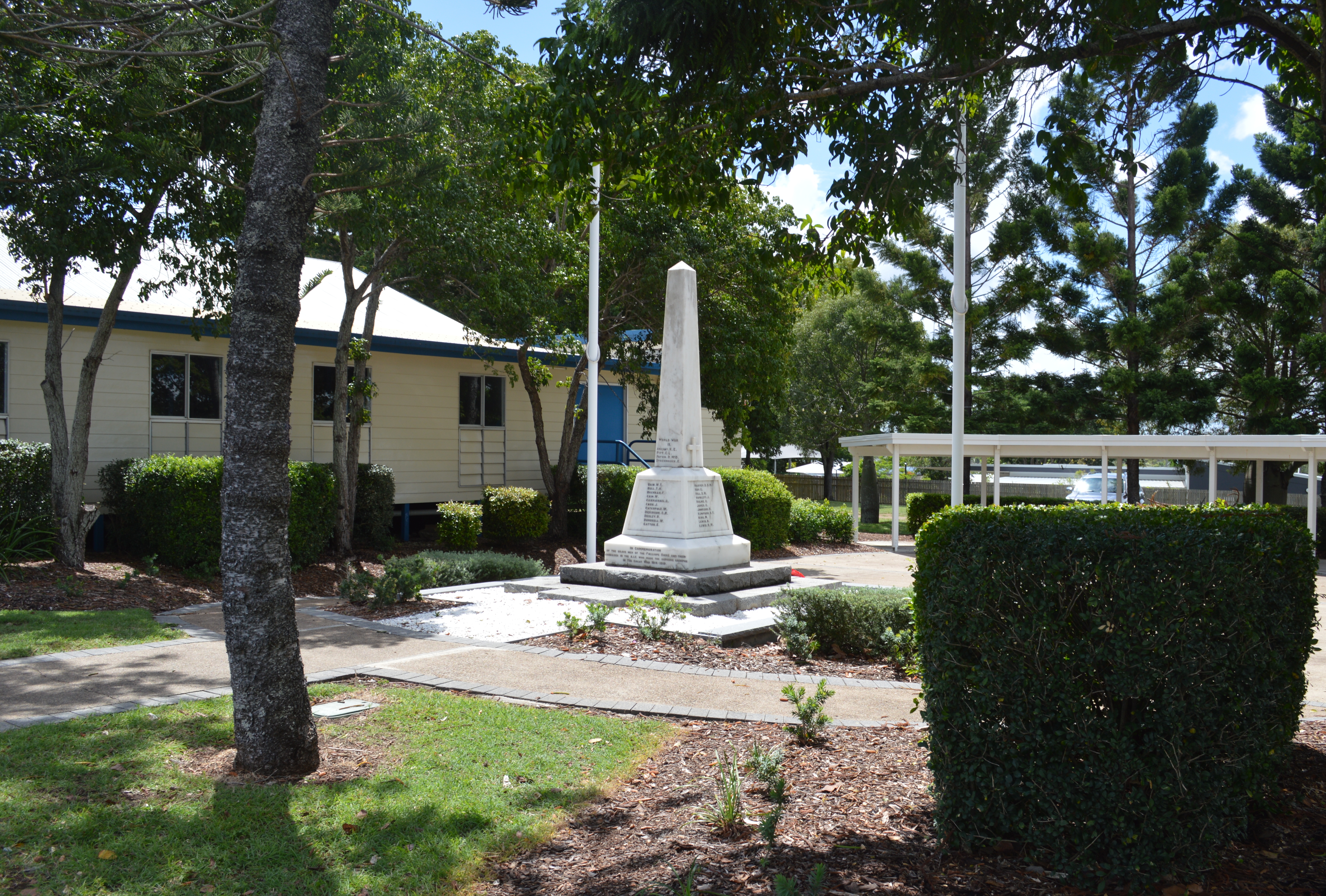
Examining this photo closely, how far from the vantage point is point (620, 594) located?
11133 mm

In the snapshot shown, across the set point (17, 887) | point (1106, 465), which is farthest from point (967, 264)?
point (17, 887)

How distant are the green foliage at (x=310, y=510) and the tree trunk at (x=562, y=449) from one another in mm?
5210

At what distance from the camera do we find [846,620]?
8203 millimetres

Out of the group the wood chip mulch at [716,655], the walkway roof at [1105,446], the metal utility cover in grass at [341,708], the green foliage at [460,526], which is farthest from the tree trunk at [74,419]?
the walkway roof at [1105,446]

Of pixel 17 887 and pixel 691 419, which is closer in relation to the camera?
pixel 17 887

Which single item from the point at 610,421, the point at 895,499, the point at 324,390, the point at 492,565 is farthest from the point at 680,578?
the point at 610,421

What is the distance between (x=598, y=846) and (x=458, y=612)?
6663 mm

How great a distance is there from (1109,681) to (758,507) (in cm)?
→ 1490

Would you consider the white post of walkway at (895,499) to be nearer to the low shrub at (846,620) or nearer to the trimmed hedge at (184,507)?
the trimmed hedge at (184,507)

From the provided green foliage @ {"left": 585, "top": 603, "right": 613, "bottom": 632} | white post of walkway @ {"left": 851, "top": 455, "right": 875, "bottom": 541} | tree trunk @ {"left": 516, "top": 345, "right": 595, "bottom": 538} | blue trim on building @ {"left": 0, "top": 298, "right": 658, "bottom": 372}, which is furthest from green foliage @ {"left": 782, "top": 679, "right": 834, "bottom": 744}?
white post of walkway @ {"left": 851, "top": 455, "right": 875, "bottom": 541}

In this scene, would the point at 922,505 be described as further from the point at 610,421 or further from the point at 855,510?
the point at 610,421

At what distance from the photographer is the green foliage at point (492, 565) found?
41.8ft

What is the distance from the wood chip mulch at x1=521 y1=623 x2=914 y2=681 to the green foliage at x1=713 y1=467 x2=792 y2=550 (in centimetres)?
877

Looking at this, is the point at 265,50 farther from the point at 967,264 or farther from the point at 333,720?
the point at 967,264
